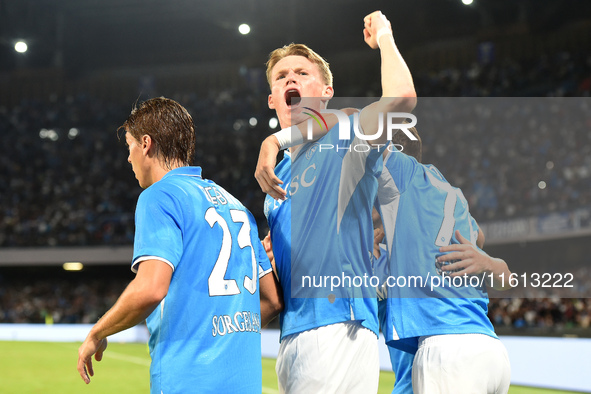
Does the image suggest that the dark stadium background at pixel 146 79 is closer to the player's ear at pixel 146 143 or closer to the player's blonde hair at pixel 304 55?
the player's blonde hair at pixel 304 55

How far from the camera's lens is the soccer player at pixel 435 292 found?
2768mm

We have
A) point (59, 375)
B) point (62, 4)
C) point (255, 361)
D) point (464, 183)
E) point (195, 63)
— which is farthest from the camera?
point (195, 63)

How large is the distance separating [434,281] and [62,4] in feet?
98.2

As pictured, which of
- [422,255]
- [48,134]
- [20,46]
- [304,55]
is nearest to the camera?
[422,255]

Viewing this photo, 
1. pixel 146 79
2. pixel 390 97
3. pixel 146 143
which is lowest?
pixel 146 143

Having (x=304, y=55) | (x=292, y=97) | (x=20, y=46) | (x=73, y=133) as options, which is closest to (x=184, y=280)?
(x=292, y=97)

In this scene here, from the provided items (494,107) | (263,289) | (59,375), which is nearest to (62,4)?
(59,375)

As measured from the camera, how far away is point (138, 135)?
2723 millimetres

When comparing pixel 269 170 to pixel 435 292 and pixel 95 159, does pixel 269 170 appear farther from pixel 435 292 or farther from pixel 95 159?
pixel 95 159

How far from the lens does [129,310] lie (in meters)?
2.33

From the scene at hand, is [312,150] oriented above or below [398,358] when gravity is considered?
above

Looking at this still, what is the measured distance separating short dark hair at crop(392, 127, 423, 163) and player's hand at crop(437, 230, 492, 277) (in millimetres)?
524

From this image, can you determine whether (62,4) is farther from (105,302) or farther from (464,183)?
(464,183)

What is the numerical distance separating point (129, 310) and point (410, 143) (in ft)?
5.51
